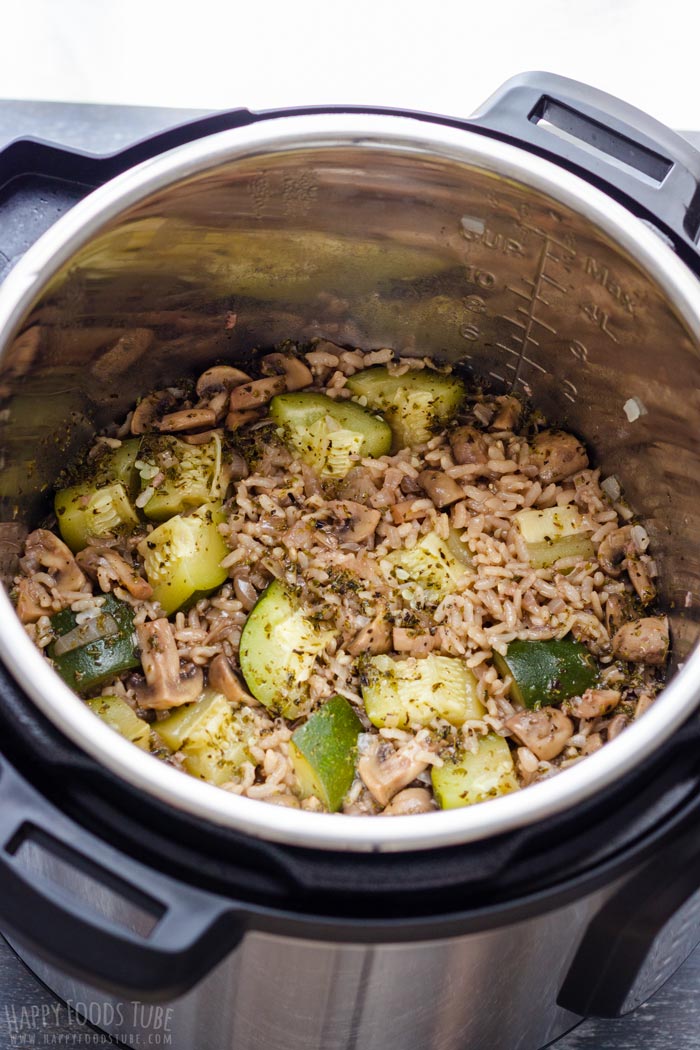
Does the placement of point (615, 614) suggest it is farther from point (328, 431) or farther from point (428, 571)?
point (328, 431)

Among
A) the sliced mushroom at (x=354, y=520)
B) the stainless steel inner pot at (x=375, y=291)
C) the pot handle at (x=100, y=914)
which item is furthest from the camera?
the sliced mushroom at (x=354, y=520)

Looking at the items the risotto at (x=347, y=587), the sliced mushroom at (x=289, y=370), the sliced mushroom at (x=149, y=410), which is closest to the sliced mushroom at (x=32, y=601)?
the risotto at (x=347, y=587)

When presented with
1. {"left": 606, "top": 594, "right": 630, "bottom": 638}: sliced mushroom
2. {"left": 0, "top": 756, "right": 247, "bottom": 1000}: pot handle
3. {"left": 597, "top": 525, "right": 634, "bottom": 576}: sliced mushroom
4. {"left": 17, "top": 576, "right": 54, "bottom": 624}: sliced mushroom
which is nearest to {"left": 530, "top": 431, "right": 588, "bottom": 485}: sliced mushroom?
{"left": 597, "top": 525, "right": 634, "bottom": 576}: sliced mushroom

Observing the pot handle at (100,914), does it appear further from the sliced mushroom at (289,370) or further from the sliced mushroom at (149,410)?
the sliced mushroom at (289,370)

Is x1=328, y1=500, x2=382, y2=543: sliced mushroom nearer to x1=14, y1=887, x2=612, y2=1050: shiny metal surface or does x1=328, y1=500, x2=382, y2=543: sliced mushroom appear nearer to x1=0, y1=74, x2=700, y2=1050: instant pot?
x1=0, y1=74, x2=700, y2=1050: instant pot

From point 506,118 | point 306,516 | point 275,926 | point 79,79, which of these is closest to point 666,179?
point 506,118
